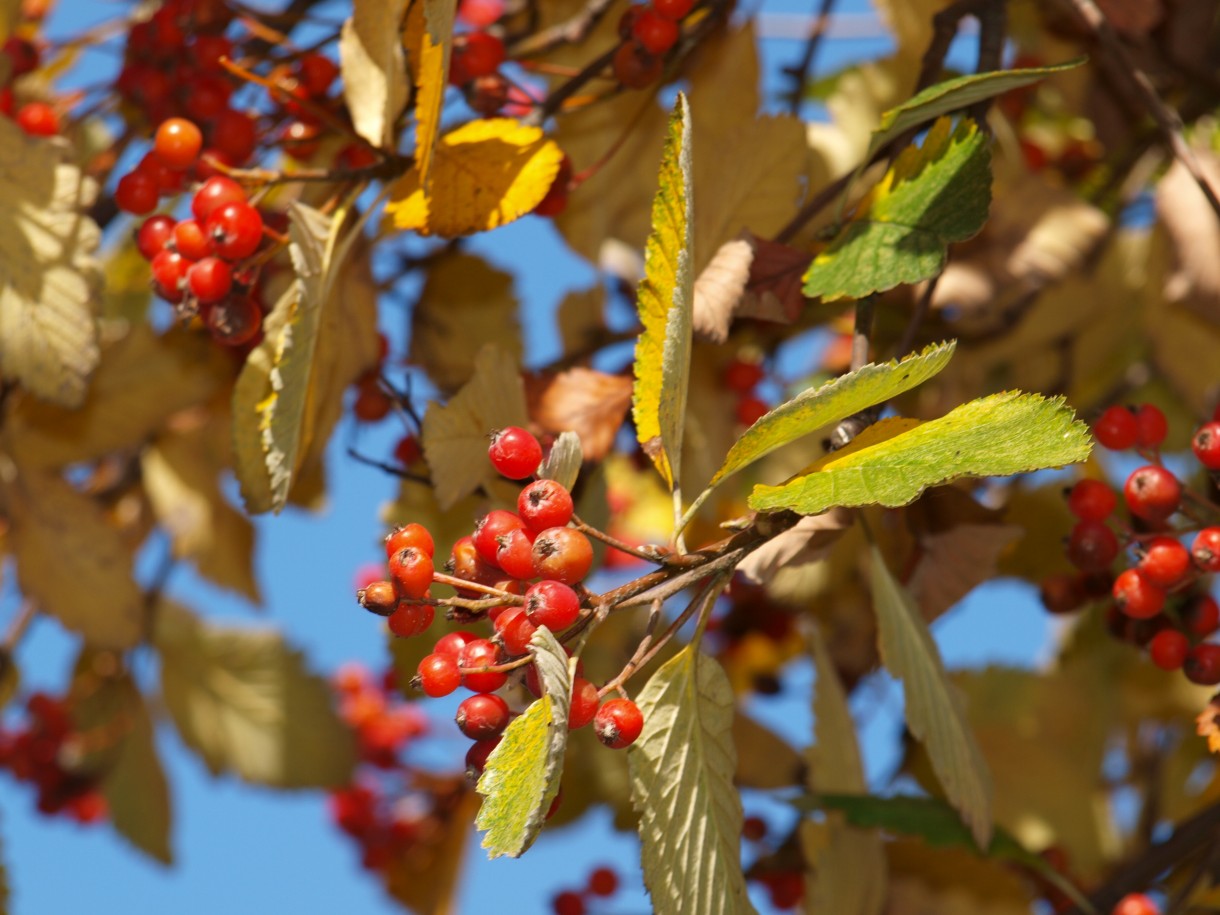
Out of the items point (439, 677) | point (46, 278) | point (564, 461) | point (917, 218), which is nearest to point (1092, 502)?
point (917, 218)

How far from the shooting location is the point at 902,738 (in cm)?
234

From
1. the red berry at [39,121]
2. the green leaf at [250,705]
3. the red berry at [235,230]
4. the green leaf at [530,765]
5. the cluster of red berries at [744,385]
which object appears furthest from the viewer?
the green leaf at [250,705]

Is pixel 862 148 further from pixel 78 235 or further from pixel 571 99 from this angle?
pixel 78 235

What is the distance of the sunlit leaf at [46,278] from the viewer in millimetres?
1542

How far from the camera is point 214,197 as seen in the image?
1.40m

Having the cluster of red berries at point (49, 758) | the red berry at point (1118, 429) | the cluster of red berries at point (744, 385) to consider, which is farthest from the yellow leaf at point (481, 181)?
the cluster of red berries at point (49, 758)

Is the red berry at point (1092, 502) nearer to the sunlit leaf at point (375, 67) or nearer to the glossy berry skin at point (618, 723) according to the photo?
the glossy berry skin at point (618, 723)

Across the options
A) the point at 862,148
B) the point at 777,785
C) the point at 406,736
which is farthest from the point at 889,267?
the point at 406,736

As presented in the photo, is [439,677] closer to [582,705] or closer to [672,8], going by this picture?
[582,705]

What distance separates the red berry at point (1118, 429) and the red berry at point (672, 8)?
64 cm

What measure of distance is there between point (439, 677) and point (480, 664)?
0.03 metres

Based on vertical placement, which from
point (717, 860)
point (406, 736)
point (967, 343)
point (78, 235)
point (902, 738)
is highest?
point (78, 235)

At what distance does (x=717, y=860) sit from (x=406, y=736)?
2.13 metres

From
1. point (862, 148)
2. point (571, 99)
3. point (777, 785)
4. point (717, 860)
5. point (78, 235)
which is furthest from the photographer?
point (777, 785)
